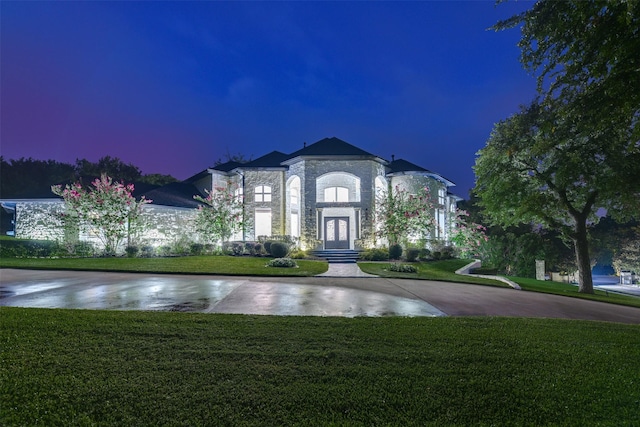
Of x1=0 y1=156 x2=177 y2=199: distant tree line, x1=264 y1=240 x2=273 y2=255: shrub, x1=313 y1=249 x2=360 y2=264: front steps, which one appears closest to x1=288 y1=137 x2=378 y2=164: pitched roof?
x1=264 y1=240 x2=273 y2=255: shrub

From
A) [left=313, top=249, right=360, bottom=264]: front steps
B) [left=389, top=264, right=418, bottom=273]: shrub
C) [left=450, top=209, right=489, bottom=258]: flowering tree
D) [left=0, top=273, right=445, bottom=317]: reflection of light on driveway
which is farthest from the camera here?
[left=450, top=209, right=489, bottom=258]: flowering tree

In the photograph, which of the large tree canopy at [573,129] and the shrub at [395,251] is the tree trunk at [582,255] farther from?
the shrub at [395,251]

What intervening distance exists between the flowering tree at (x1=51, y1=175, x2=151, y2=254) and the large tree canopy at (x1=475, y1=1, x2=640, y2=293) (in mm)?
20192

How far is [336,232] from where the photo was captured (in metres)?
24.2

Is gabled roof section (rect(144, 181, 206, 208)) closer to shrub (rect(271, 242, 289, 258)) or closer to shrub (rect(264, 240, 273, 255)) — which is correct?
shrub (rect(264, 240, 273, 255))

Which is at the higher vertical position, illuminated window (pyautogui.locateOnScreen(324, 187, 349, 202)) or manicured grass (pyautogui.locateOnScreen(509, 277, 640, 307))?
illuminated window (pyautogui.locateOnScreen(324, 187, 349, 202))

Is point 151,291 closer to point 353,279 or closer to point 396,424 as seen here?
point 353,279

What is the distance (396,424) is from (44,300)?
8.15 meters

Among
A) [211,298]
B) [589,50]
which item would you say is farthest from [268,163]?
[589,50]

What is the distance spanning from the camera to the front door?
24062 mm

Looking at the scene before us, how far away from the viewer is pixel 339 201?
24.1 m

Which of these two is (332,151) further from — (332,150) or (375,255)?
(375,255)

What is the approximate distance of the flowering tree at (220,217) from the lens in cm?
2200

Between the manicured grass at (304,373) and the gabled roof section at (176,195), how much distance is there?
61.7 feet
